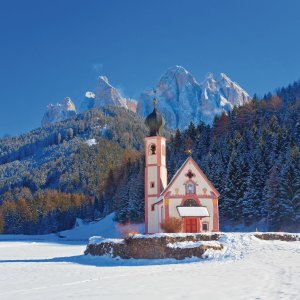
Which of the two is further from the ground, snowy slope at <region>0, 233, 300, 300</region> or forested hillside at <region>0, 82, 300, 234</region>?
forested hillside at <region>0, 82, 300, 234</region>

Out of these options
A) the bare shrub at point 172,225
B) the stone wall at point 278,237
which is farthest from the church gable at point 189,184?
the stone wall at point 278,237

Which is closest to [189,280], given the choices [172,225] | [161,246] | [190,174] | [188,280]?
[188,280]

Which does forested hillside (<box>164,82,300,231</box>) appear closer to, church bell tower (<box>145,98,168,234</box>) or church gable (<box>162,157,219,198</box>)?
church gable (<box>162,157,219,198</box>)

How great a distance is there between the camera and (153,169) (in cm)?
4716

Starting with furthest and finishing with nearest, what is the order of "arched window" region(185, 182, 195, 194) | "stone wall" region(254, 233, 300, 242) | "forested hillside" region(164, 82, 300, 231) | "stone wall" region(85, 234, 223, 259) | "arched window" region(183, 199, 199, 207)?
"forested hillside" region(164, 82, 300, 231), "arched window" region(185, 182, 195, 194), "arched window" region(183, 199, 199, 207), "stone wall" region(254, 233, 300, 242), "stone wall" region(85, 234, 223, 259)

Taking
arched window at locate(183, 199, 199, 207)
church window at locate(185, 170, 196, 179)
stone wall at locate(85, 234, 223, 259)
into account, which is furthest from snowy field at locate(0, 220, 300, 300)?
church window at locate(185, 170, 196, 179)

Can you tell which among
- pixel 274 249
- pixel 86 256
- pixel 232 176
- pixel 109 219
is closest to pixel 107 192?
pixel 109 219

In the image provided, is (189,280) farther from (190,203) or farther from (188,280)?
(190,203)

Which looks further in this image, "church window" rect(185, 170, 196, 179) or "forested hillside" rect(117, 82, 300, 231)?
"forested hillside" rect(117, 82, 300, 231)

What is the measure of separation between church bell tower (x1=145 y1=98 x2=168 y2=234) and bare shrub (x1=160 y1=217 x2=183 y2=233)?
186 inches

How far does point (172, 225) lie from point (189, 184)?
201 inches

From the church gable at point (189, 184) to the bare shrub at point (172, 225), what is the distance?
2998 mm

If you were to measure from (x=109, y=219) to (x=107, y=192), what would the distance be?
23195mm

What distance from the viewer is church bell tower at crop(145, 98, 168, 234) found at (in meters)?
46.2
